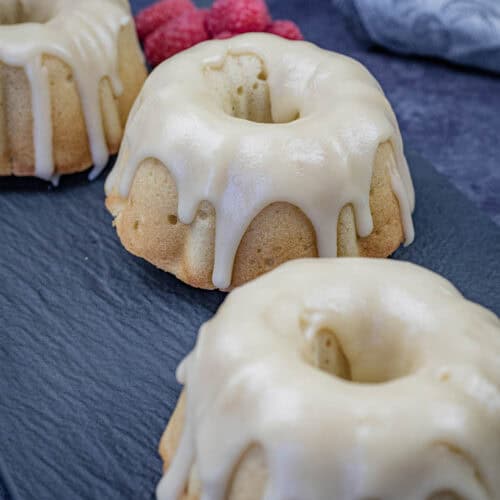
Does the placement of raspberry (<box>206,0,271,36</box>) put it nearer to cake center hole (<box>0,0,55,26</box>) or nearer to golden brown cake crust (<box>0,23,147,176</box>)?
golden brown cake crust (<box>0,23,147,176</box>)

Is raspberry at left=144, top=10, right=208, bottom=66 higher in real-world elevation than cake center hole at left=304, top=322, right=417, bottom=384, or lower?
lower

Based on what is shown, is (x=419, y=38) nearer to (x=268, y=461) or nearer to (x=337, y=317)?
(x=337, y=317)

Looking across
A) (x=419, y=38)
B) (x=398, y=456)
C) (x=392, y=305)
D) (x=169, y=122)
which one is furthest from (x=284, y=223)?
(x=419, y=38)

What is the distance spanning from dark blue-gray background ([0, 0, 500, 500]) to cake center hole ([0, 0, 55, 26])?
0.38 meters

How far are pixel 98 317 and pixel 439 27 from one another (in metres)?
1.32

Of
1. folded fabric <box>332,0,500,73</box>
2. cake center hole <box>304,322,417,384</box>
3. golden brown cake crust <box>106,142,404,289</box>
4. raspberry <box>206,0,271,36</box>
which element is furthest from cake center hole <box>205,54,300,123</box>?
folded fabric <box>332,0,500,73</box>

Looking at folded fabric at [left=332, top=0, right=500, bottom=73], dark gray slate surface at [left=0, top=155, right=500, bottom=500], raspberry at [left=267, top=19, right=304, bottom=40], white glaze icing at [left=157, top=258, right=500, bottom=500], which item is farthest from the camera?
folded fabric at [left=332, top=0, right=500, bottom=73]

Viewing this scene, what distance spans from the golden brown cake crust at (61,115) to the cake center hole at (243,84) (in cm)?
28

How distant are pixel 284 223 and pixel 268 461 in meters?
0.56

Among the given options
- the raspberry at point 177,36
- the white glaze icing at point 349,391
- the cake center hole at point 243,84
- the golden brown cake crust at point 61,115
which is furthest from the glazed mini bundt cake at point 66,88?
the white glaze icing at point 349,391

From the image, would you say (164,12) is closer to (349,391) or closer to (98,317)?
(98,317)

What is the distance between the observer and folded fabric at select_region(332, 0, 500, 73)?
243 centimetres

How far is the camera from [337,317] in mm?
1219

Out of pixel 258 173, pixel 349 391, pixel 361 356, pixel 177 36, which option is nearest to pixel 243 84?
pixel 258 173
